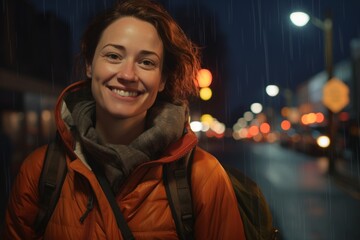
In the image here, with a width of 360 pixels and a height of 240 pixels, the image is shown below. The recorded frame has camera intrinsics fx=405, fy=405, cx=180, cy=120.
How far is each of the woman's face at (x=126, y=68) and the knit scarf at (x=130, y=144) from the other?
17 centimetres

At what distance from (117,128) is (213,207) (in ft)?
2.61

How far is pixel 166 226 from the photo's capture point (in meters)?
2.29

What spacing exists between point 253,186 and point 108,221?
96 centimetres

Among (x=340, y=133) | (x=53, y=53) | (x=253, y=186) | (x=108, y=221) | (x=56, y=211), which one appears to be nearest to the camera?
(x=108, y=221)

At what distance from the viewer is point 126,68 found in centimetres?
241

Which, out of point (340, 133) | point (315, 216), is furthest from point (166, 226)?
point (340, 133)

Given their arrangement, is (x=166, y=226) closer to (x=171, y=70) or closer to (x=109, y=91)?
(x=109, y=91)

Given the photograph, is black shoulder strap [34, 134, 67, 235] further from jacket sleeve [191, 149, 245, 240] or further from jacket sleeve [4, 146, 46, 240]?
jacket sleeve [191, 149, 245, 240]

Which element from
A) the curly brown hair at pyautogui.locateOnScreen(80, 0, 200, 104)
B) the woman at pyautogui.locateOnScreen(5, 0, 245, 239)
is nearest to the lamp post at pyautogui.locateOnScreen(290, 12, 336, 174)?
the curly brown hair at pyautogui.locateOnScreen(80, 0, 200, 104)

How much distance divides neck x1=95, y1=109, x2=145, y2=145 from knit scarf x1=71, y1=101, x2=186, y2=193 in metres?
0.06

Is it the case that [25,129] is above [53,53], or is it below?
below

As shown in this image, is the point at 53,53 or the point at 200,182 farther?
the point at 53,53

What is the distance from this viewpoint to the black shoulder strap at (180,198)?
A: 229 centimetres

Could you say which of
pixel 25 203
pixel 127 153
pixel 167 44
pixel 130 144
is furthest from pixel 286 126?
pixel 25 203
